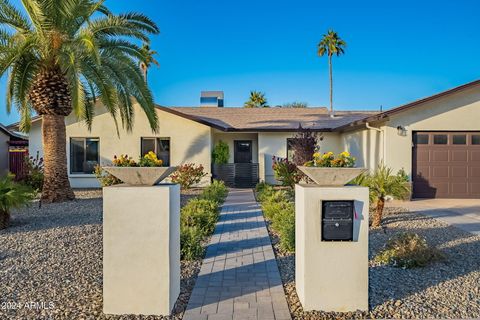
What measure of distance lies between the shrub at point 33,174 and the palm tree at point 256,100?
28148 mm

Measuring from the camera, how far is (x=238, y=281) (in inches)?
193

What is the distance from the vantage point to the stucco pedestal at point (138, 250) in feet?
12.7

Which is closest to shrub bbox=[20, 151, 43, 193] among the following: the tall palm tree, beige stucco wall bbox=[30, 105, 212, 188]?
beige stucco wall bbox=[30, 105, 212, 188]

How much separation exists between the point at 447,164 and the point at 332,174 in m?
11.2

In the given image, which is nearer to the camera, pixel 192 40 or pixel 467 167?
pixel 467 167

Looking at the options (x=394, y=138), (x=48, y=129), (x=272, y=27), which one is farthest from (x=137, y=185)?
→ (x=272, y=27)

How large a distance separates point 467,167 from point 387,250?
933 cm

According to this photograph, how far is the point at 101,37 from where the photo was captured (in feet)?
38.9

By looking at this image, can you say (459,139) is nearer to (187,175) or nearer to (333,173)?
(187,175)

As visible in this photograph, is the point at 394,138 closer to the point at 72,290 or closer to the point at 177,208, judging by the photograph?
the point at 177,208

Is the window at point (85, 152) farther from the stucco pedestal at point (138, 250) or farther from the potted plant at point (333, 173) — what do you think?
the potted plant at point (333, 173)

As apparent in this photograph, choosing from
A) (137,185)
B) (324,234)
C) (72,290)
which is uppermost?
(137,185)

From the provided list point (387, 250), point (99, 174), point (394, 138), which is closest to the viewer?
point (387, 250)

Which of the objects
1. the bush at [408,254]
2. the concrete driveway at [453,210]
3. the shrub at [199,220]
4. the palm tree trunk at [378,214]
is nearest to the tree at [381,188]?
the palm tree trunk at [378,214]
